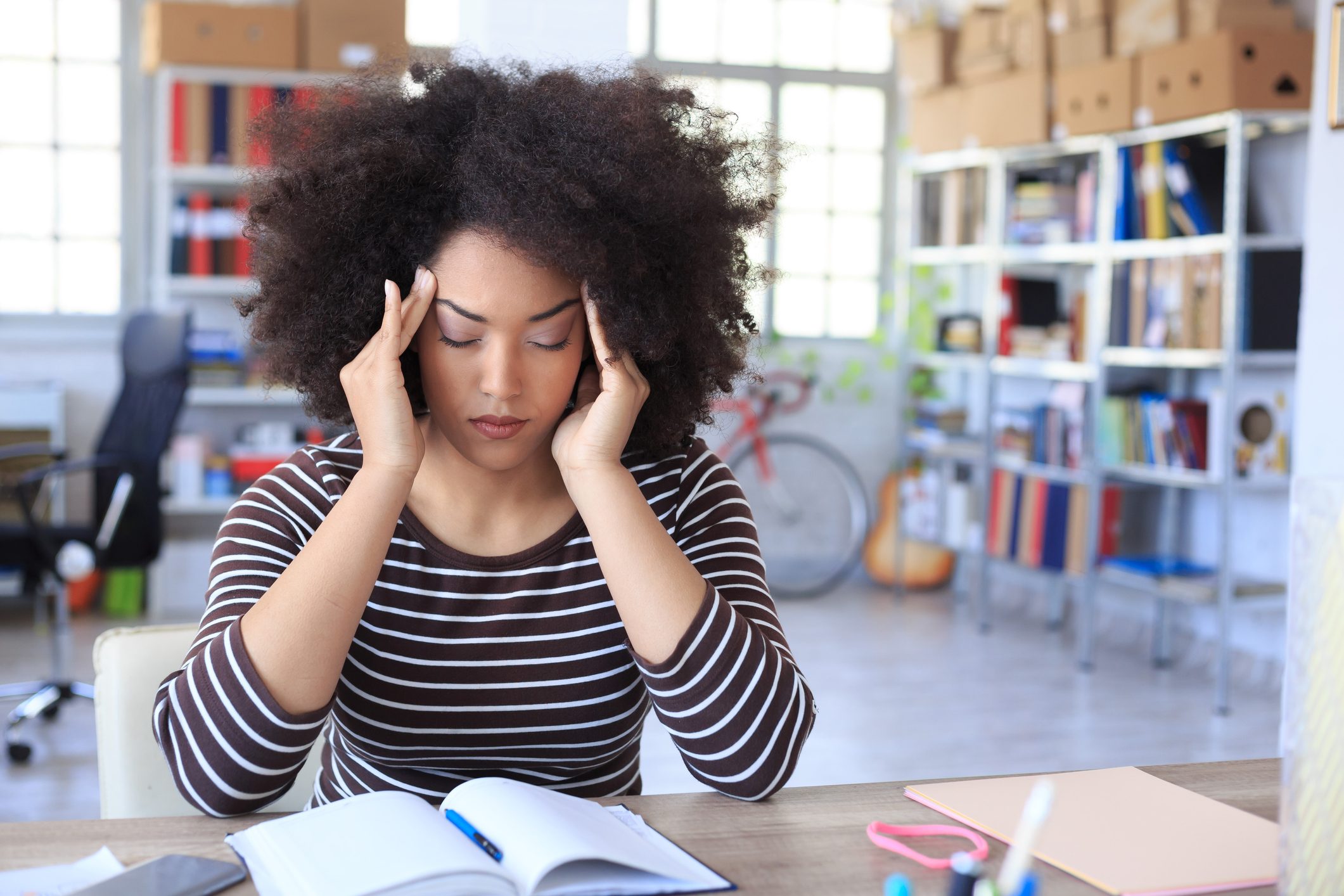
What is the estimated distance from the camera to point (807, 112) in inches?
226

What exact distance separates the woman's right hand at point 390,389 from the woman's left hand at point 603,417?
135 mm

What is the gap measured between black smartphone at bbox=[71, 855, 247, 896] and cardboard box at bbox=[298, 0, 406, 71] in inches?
166

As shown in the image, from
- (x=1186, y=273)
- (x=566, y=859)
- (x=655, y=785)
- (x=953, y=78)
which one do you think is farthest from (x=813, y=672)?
(x=566, y=859)

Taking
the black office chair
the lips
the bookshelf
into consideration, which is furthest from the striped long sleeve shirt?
the bookshelf

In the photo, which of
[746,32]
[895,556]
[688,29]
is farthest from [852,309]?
[688,29]

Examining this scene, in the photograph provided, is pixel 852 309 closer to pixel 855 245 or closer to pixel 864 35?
pixel 855 245

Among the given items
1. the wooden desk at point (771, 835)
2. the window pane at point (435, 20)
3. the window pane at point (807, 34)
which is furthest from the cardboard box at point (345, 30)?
Result: the wooden desk at point (771, 835)

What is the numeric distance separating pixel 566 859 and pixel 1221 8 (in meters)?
3.65

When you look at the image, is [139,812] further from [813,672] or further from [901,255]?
[901,255]

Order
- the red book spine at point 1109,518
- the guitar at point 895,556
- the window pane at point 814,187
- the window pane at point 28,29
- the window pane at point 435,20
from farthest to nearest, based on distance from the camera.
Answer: the window pane at point 814,187
the guitar at point 895,556
the window pane at point 435,20
the window pane at point 28,29
the red book spine at point 1109,518

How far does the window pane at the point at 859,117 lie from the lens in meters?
5.77

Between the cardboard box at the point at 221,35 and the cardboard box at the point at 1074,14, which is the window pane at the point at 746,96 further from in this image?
the cardboard box at the point at 221,35

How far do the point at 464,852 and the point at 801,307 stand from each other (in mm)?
5125

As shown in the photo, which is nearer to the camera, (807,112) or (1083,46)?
(1083,46)
